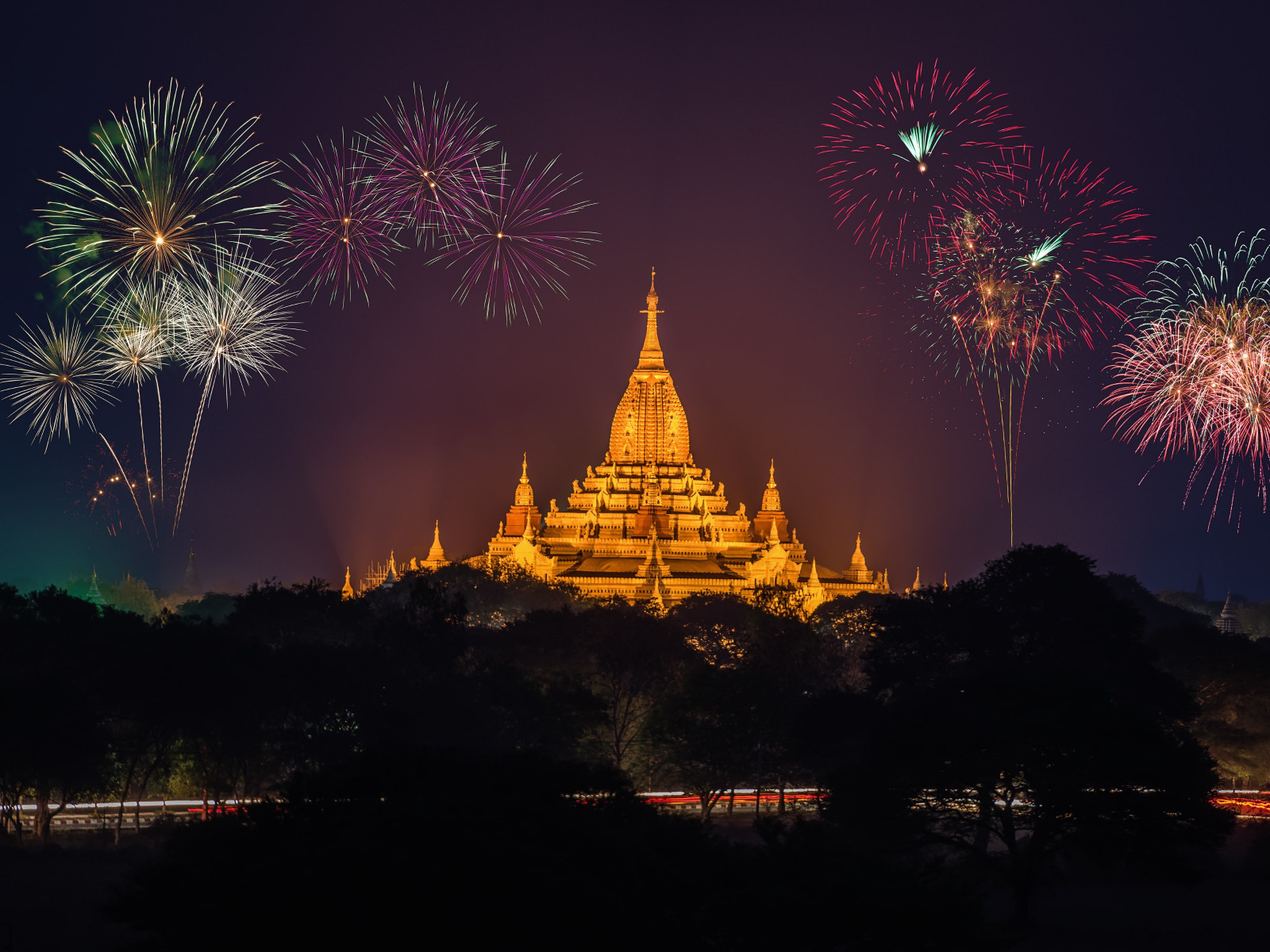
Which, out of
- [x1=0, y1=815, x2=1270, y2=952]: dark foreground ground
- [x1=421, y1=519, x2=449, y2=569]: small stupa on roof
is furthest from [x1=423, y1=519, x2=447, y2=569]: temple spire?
[x1=0, y1=815, x2=1270, y2=952]: dark foreground ground

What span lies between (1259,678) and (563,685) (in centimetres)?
2949

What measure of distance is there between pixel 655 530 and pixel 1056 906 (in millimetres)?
95472

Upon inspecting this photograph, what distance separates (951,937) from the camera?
41.2 meters

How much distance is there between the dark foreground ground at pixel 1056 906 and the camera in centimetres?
4903

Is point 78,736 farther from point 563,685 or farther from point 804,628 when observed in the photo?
point 804,628

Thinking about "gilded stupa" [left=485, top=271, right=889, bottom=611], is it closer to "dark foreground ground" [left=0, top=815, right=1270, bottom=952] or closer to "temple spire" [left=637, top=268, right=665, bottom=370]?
"temple spire" [left=637, top=268, right=665, bottom=370]

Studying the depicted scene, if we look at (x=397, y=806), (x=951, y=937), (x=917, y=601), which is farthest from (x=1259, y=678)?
(x=397, y=806)

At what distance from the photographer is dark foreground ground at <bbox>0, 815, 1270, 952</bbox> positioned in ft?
161

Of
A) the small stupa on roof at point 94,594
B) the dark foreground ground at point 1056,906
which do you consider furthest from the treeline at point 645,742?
the small stupa on roof at point 94,594

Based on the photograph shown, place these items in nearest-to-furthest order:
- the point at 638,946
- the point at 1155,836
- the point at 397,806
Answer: the point at 638,946
the point at 397,806
the point at 1155,836

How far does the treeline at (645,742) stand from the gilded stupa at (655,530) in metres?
44.4

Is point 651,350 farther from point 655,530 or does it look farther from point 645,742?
point 645,742

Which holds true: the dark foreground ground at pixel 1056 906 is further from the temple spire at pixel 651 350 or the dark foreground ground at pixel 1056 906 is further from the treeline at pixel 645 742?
the temple spire at pixel 651 350

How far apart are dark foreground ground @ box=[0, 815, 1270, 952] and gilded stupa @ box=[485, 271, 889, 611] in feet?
262
